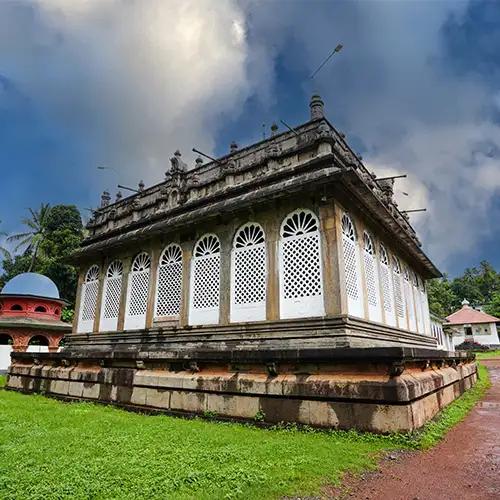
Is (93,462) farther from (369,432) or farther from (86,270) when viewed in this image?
(86,270)

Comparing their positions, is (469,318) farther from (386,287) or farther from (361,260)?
(361,260)

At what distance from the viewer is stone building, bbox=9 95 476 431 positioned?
6402 millimetres

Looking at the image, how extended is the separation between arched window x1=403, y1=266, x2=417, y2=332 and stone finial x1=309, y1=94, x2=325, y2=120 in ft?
23.8

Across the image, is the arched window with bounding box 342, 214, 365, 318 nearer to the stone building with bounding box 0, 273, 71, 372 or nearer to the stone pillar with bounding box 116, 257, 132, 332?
the stone pillar with bounding box 116, 257, 132, 332

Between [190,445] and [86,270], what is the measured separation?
1336 cm

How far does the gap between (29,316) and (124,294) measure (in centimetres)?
1593

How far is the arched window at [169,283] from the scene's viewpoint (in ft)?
40.8

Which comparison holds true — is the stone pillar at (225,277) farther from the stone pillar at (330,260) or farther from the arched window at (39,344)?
the arched window at (39,344)

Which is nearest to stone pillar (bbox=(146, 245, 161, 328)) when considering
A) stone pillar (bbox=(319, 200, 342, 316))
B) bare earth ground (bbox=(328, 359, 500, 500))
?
stone pillar (bbox=(319, 200, 342, 316))

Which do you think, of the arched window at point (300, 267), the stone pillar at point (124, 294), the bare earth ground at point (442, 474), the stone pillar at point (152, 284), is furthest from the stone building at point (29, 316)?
the bare earth ground at point (442, 474)

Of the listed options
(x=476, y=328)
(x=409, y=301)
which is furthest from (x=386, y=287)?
(x=476, y=328)

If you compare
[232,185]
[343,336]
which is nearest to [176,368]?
[343,336]

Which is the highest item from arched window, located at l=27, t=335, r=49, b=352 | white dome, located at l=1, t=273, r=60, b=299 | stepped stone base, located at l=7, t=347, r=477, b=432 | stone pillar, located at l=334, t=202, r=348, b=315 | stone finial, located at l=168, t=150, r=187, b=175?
stone finial, located at l=168, t=150, r=187, b=175

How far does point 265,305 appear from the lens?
10117 millimetres
